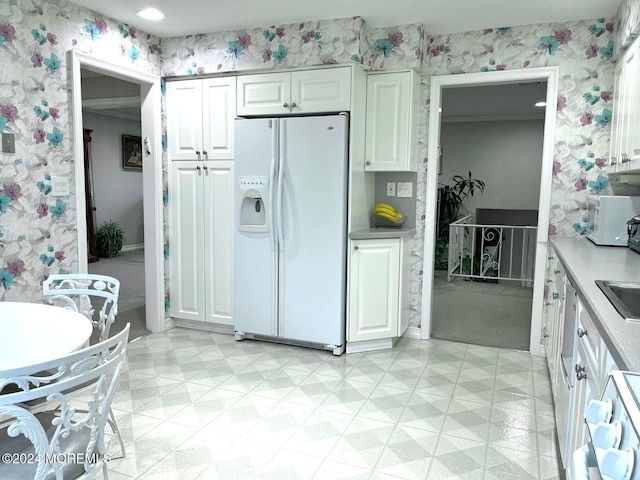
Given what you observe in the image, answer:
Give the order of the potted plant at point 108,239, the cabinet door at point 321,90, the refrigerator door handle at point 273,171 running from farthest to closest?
the potted plant at point 108,239, the refrigerator door handle at point 273,171, the cabinet door at point 321,90

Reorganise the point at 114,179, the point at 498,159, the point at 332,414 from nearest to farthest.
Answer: the point at 332,414, the point at 498,159, the point at 114,179

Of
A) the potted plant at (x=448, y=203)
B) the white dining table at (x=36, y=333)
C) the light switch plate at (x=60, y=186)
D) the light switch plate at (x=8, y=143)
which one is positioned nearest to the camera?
the white dining table at (x=36, y=333)

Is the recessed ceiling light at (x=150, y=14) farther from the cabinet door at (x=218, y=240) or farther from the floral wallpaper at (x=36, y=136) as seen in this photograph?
the cabinet door at (x=218, y=240)

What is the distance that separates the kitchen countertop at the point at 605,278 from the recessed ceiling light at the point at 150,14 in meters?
3.02

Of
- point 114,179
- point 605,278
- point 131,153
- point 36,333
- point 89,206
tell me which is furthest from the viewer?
point 131,153

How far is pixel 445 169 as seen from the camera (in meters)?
8.32

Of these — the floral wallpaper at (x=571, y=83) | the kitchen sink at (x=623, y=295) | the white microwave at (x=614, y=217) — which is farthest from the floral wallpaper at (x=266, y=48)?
the kitchen sink at (x=623, y=295)

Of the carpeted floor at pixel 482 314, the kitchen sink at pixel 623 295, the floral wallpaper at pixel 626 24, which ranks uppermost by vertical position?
the floral wallpaper at pixel 626 24

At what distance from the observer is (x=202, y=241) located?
13.0 feet

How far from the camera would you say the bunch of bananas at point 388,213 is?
148 inches

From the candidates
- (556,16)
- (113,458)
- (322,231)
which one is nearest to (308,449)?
(113,458)

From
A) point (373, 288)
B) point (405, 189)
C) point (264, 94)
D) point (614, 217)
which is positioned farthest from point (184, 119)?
point (614, 217)

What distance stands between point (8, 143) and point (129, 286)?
3288 mm

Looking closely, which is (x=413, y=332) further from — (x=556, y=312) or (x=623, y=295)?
(x=623, y=295)
